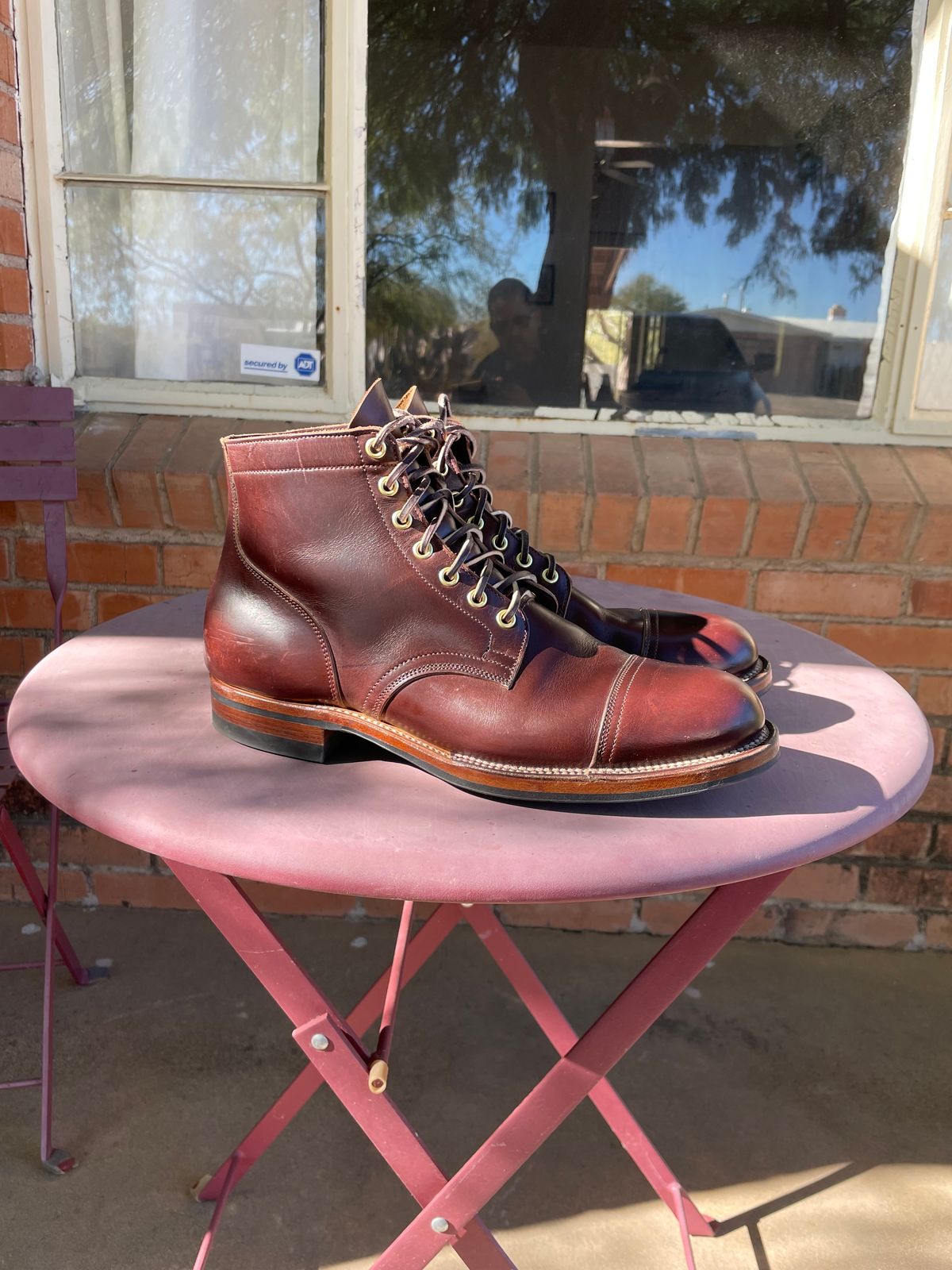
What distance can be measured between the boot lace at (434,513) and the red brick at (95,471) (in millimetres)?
1221

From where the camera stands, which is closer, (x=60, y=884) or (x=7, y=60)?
(x=7, y=60)

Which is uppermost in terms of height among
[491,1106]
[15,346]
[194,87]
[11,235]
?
[194,87]

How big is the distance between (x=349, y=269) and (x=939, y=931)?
81.6 inches

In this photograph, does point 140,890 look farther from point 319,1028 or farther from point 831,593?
point 831,593

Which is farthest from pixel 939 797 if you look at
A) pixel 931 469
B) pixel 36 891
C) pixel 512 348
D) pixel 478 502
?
pixel 36 891

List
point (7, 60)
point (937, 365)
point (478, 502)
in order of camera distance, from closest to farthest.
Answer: point (478, 502)
point (7, 60)
point (937, 365)

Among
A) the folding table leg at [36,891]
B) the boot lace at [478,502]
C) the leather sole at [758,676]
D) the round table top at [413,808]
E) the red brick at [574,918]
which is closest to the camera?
the round table top at [413,808]

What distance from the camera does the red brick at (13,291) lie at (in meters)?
1.98

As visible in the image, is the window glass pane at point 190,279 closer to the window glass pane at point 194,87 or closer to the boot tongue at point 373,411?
the window glass pane at point 194,87

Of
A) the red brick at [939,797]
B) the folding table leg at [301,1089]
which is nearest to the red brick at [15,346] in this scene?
the folding table leg at [301,1089]

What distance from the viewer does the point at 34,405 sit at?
177cm

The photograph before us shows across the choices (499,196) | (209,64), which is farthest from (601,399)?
(209,64)

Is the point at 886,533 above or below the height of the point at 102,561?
above

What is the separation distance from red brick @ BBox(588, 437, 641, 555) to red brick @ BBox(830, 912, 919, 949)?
3.44ft
